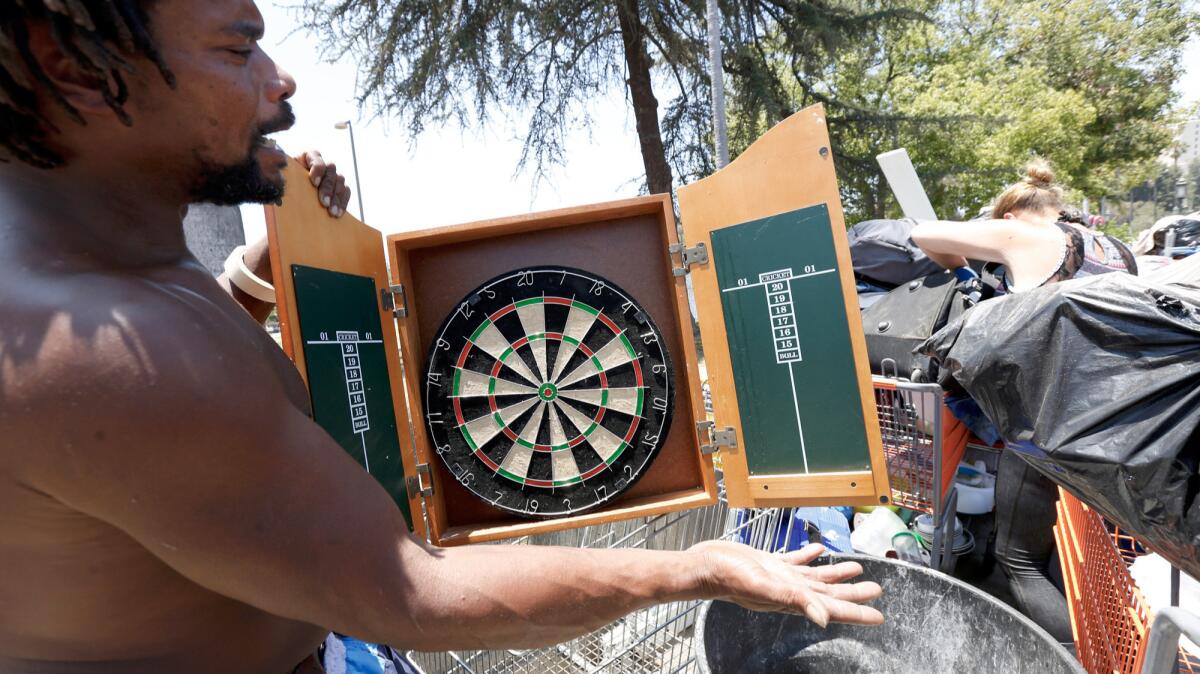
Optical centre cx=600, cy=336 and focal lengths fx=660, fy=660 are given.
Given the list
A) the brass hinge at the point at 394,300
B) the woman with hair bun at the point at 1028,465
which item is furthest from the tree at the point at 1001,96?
the brass hinge at the point at 394,300

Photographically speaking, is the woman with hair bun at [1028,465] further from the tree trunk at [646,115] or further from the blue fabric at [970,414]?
the tree trunk at [646,115]

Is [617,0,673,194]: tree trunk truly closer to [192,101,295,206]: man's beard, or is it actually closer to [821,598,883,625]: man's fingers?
[192,101,295,206]: man's beard

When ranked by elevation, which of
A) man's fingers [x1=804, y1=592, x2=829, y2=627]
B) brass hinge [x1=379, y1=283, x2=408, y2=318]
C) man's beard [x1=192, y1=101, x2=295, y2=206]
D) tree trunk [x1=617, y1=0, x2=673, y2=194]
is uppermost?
tree trunk [x1=617, y1=0, x2=673, y2=194]

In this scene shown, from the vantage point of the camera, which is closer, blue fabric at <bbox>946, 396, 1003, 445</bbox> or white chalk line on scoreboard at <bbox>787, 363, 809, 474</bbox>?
white chalk line on scoreboard at <bbox>787, 363, 809, 474</bbox>

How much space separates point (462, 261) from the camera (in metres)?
1.78

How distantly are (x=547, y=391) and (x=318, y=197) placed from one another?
72cm

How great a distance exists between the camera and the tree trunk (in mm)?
8531

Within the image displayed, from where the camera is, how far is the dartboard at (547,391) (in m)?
1.73

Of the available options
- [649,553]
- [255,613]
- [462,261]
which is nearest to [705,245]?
[462,261]

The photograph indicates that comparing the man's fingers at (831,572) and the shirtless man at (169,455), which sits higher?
the shirtless man at (169,455)

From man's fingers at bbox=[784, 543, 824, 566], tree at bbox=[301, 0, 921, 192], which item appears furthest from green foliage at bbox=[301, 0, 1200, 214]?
man's fingers at bbox=[784, 543, 824, 566]

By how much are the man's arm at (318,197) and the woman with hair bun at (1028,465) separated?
96.9 inches

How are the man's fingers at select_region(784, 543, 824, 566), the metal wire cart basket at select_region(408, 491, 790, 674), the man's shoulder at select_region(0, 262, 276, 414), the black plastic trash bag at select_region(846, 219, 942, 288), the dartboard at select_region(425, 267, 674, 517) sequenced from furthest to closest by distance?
1. the black plastic trash bag at select_region(846, 219, 942, 288)
2. the metal wire cart basket at select_region(408, 491, 790, 674)
3. the dartboard at select_region(425, 267, 674, 517)
4. the man's fingers at select_region(784, 543, 824, 566)
5. the man's shoulder at select_region(0, 262, 276, 414)

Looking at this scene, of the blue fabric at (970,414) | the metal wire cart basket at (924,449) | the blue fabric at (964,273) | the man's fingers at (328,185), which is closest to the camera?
the man's fingers at (328,185)
